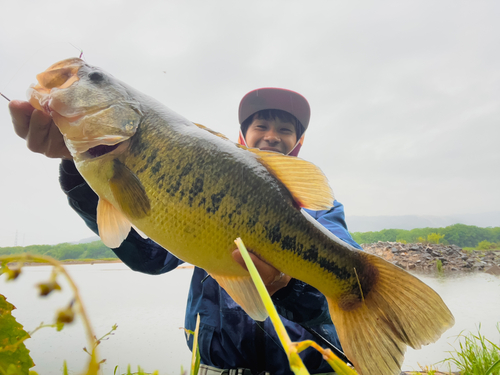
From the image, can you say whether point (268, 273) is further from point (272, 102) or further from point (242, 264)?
point (272, 102)

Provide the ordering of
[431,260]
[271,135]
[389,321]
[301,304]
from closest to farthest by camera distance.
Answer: [389,321] → [301,304] → [271,135] → [431,260]

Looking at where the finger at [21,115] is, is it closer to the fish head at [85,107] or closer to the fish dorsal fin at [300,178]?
the fish head at [85,107]

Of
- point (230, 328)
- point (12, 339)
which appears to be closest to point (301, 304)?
point (230, 328)

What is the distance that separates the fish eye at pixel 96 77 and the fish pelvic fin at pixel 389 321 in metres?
1.53

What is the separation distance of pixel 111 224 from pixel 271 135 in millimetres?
2118

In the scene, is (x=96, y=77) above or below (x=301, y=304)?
above

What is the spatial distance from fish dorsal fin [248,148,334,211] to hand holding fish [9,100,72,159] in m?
0.94

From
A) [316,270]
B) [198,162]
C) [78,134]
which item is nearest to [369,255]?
[316,270]

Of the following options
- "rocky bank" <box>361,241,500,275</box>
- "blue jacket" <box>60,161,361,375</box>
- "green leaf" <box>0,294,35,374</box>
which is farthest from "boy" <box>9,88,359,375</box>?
"rocky bank" <box>361,241,500,275</box>

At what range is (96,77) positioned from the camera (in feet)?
4.46

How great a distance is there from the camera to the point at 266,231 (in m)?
1.17

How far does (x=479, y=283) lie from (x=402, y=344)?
41.0ft

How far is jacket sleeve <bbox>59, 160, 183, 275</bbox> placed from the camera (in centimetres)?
154

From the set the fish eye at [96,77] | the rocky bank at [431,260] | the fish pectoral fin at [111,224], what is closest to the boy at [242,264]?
the fish eye at [96,77]
